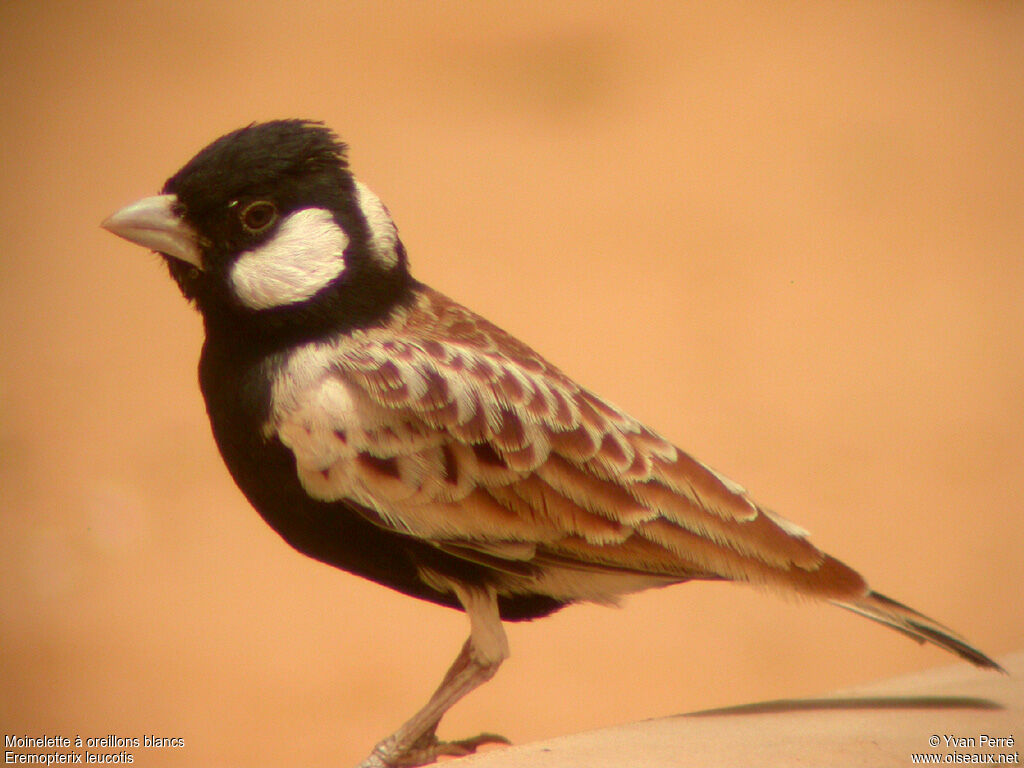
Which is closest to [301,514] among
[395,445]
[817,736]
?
[395,445]

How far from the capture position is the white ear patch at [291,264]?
2.66 meters

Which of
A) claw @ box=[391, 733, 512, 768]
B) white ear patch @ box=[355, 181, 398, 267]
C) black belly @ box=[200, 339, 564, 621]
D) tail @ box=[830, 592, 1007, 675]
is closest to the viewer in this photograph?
black belly @ box=[200, 339, 564, 621]

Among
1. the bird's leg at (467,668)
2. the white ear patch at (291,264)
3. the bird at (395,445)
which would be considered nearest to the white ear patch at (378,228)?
the bird at (395,445)

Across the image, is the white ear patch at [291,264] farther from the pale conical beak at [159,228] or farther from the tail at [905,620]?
the tail at [905,620]

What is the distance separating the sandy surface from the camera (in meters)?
2.43

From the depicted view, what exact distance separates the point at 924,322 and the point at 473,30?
378cm

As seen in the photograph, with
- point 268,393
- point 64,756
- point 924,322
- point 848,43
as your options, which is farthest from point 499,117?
point 268,393

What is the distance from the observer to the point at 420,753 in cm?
300

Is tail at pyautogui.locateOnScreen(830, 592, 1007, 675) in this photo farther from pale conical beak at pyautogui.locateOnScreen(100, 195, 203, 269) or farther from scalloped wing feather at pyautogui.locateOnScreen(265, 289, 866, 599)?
pale conical beak at pyautogui.locateOnScreen(100, 195, 203, 269)

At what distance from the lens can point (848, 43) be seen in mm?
8219

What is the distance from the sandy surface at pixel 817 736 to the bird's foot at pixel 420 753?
1.13 feet

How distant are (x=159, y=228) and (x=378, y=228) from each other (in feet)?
A: 1.84

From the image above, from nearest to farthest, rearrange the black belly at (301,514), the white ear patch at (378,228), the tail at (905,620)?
1. the black belly at (301,514)
2. the tail at (905,620)
3. the white ear patch at (378,228)

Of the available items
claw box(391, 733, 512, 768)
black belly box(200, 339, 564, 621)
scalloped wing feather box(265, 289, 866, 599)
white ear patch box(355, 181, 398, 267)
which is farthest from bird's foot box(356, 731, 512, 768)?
white ear patch box(355, 181, 398, 267)
